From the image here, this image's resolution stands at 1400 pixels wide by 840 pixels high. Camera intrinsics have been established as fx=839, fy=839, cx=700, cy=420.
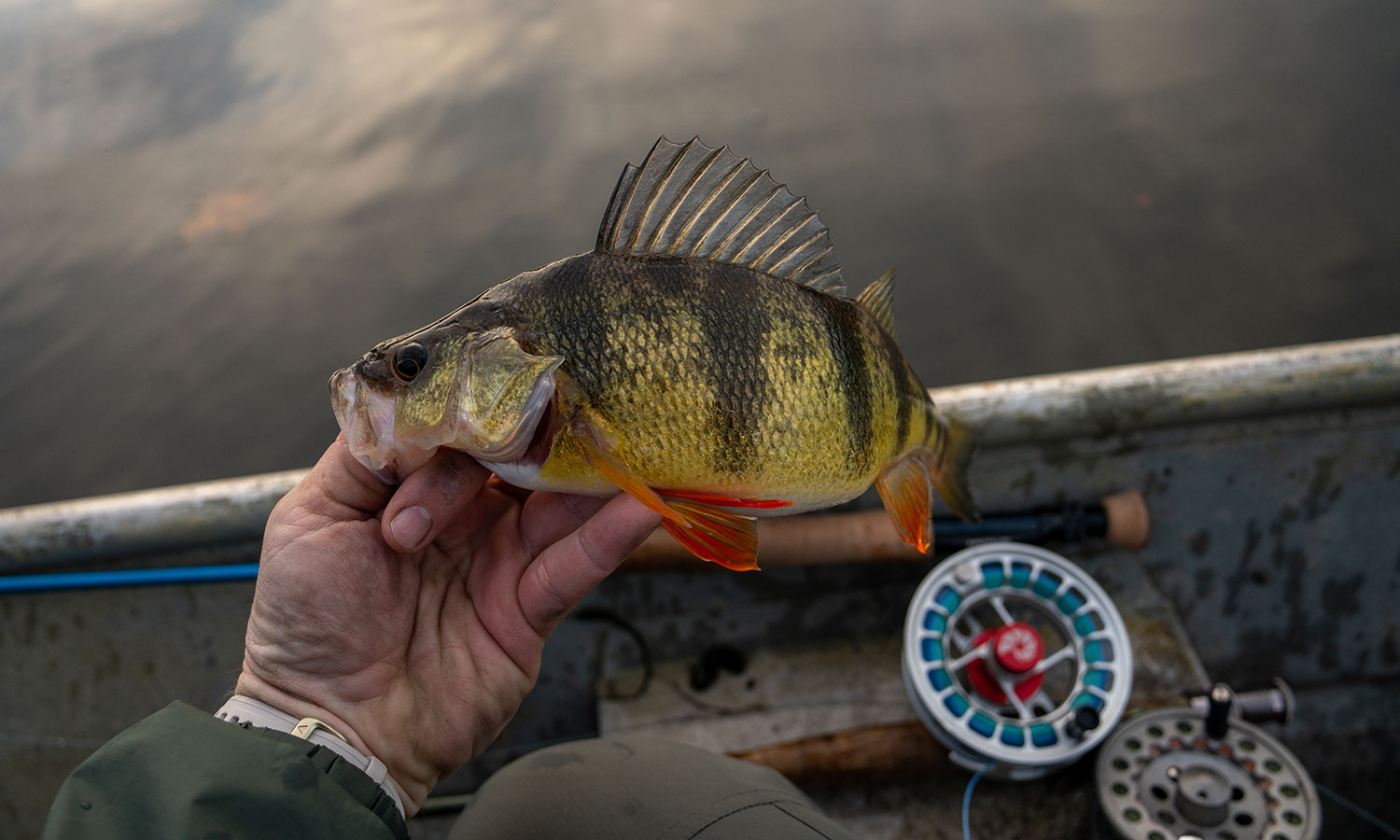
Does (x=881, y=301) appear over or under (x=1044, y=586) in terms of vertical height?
over

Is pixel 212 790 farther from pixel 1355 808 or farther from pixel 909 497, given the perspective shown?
pixel 1355 808

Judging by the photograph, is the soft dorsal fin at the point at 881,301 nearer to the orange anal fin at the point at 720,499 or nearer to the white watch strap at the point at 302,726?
the orange anal fin at the point at 720,499

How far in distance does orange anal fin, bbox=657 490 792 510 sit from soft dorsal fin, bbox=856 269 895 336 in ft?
1.50

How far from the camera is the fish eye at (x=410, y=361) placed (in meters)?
1.37

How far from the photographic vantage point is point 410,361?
1.37m

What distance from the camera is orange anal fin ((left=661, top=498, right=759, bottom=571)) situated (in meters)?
1.41

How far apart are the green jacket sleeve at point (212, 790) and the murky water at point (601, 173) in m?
4.06

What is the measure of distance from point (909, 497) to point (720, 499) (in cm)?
46

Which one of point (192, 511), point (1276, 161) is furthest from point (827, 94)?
point (192, 511)

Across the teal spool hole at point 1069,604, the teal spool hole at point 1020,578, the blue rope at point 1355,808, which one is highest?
the teal spool hole at point 1020,578

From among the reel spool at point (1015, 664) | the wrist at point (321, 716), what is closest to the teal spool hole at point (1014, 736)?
the reel spool at point (1015, 664)

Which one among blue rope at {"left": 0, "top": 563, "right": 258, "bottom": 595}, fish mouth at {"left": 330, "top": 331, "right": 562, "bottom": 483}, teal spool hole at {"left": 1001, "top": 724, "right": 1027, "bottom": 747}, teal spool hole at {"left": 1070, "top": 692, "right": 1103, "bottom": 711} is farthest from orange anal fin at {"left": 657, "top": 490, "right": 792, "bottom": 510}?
blue rope at {"left": 0, "top": 563, "right": 258, "bottom": 595}

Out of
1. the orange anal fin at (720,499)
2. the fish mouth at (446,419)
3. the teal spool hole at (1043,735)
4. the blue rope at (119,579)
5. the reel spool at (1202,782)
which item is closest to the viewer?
→ the fish mouth at (446,419)

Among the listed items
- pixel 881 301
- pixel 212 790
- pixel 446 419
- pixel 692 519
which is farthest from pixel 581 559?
pixel 881 301
